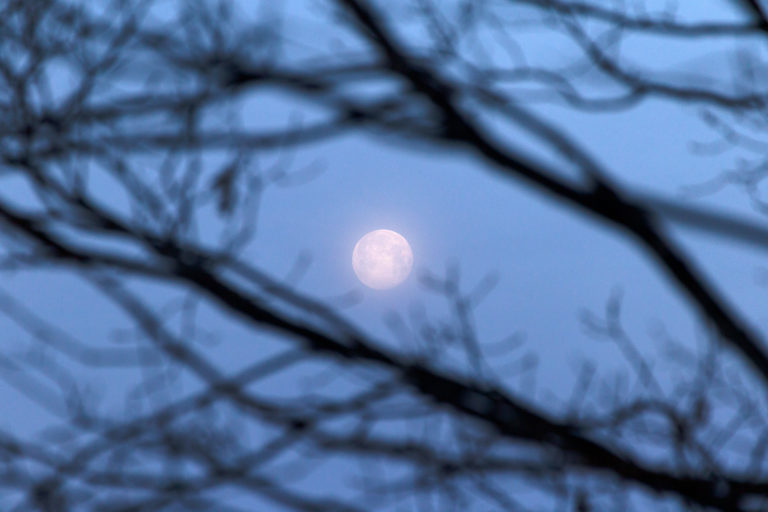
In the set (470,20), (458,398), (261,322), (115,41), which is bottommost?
(458,398)

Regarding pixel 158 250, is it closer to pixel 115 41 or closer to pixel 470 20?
pixel 115 41

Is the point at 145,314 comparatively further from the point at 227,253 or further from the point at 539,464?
the point at 539,464

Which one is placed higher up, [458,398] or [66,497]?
[66,497]

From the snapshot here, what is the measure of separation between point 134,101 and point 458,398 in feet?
5.22

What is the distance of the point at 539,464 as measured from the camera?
2.98 metres

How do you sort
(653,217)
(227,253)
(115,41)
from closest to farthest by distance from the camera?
(653,217)
(227,253)
(115,41)

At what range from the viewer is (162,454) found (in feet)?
9.84

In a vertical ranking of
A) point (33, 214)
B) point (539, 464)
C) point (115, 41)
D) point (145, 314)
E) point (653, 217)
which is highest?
point (115, 41)

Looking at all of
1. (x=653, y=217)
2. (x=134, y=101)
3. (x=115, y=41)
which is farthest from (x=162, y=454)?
(x=653, y=217)

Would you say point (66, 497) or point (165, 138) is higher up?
point (165, 138)

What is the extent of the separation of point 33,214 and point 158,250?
0.43m

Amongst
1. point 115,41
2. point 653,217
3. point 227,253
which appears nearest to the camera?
point 653,217

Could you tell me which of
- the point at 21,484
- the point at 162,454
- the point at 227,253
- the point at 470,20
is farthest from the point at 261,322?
the point at 470,20

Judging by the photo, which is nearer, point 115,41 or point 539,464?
point 539,464
